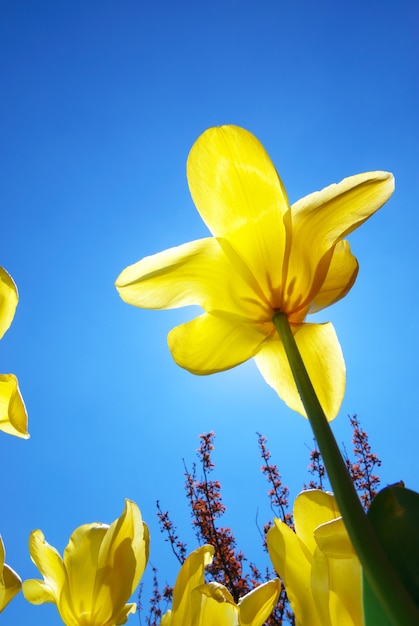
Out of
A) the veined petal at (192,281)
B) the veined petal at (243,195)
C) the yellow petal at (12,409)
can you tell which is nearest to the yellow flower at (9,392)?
the yellow petal at (12,409)

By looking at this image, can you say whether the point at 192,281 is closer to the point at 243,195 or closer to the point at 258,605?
the point at 243,195

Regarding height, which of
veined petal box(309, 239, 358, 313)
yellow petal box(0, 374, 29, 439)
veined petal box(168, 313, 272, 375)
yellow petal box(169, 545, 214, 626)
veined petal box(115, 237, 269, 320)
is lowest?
yellow petal box(169, 545, 214, 626)

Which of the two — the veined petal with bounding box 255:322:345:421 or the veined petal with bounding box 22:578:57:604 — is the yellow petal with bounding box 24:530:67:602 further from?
the veined petal with bounding box 255:322:345:421

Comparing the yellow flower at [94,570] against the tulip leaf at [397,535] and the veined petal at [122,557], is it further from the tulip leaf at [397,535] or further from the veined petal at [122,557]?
the tulip leaf at [397,535]

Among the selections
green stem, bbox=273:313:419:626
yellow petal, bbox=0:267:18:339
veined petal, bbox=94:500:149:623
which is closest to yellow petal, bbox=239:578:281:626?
veined petal, bbox=94:500:149:623

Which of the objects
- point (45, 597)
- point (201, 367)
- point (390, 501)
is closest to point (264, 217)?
point (201, 367)
